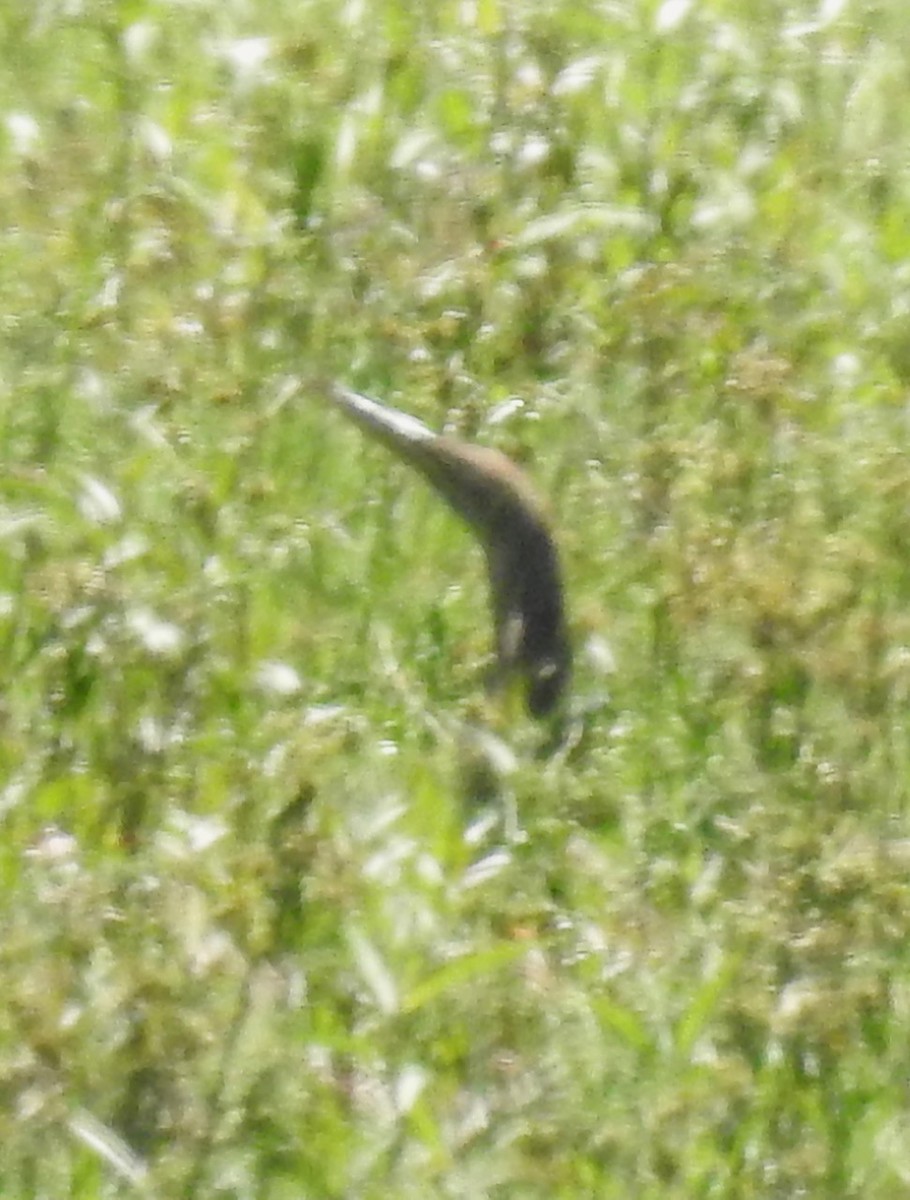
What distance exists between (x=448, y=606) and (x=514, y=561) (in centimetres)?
13

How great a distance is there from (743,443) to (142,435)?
0.94 metres

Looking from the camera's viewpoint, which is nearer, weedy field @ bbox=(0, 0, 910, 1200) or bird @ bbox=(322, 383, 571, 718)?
weedy field @ bbox=(0, 0, 910, 1200)

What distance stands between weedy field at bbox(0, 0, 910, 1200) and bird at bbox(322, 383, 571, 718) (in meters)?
0.06

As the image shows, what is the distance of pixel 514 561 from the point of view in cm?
318

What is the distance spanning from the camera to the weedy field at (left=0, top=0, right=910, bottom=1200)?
299 cm

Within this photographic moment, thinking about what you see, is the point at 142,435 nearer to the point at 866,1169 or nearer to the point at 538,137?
the point at 538,137

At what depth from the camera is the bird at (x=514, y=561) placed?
3166mm

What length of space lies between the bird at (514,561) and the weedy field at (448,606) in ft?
0.19

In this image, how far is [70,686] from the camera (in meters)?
3.12

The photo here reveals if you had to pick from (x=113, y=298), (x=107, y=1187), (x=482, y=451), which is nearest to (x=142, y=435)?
(x=113, y=298)

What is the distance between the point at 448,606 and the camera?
10.6 feet

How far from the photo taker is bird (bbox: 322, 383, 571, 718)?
10.4 ft

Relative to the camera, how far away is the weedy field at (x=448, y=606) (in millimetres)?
2986

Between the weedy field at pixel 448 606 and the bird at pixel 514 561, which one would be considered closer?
the weedy field at pixel 448 606
